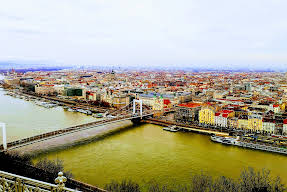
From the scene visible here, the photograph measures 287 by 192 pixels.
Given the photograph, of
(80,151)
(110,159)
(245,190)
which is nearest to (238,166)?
(245,190)

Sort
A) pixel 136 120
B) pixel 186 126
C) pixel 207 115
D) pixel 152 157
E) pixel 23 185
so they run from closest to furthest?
1. pixel 23 185
2. pixel 152 157
3. pixel 186 126
4. pixel 207 115
5. pixel 136 120

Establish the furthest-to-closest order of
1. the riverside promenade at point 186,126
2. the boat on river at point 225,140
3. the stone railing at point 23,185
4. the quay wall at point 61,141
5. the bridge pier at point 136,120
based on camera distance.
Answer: the bridge pier at point 136,120 < the riverside promenade at point 186,126 < the boat on river at point 225,140 < the quay wall at point 61,141 < the stone railing at point 23,185

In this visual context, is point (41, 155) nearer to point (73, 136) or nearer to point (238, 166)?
point (73, 136)

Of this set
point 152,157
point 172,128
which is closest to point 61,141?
point 152,157

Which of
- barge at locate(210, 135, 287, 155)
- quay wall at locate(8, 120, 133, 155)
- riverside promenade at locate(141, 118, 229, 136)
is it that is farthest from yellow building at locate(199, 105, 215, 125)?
quay wall at locate(8, 120, 133, 155)

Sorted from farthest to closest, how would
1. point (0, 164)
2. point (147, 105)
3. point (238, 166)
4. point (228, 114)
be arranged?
point (147, 105) < point (228, 114) < point (238, 166) < point (0, 164)

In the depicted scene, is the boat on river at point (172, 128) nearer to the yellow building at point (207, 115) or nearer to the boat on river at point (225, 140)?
the yellow building at point (207, 115)

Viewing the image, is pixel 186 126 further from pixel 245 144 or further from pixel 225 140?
pixel 245 144

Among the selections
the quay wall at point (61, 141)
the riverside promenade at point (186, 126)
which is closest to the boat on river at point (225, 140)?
the riverside promenade at point (186, 126)
